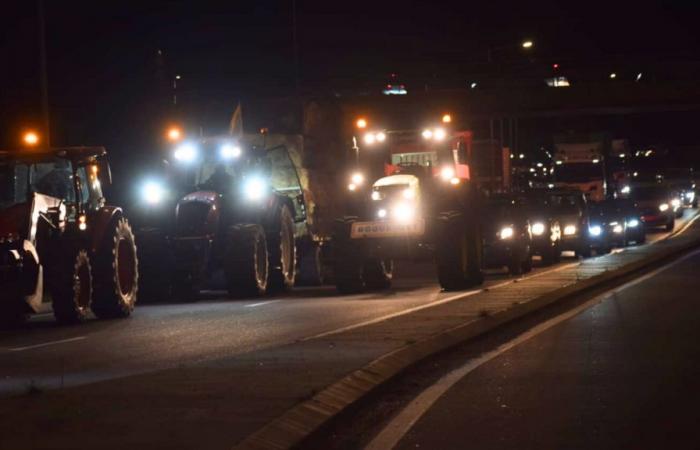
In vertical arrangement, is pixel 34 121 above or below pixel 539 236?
above

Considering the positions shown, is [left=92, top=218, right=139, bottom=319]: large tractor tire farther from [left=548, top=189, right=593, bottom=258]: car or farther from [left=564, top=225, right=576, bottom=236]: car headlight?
[left=564, top=225, right=576, bottom=236]: car headlight

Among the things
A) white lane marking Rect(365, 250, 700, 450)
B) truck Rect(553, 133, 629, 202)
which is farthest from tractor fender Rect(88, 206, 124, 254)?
truck Rect(553, 133, 629, 202)

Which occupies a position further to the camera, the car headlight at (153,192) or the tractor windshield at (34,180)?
the car headlight at (153,192)

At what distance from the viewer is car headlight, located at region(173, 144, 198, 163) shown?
26859 millimetres

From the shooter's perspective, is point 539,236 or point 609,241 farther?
point 609,241

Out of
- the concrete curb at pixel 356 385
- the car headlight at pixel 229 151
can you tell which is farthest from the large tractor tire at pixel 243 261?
the concrete curb at pixel 356 385

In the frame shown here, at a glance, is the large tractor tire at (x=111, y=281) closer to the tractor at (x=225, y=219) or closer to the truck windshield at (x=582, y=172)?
the tractor at (x=225, y=219)

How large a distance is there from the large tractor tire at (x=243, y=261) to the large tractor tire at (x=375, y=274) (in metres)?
2.69

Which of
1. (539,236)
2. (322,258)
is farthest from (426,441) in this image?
(539,236)

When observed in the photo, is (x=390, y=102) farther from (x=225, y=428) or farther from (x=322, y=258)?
(x=225, y=428)

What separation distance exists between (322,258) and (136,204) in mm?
5875

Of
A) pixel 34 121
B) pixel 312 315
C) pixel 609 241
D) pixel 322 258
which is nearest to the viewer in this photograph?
pixel 312 315

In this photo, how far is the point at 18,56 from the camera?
48.2 metres

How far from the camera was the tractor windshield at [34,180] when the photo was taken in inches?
808
